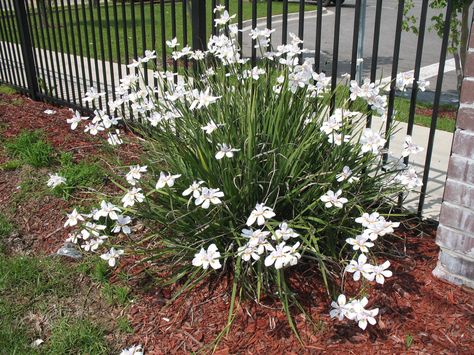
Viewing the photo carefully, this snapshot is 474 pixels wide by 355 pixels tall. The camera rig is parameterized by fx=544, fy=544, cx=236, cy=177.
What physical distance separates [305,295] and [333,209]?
0.46 metres

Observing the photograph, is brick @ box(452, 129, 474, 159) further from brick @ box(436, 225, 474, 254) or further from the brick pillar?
brick @ box(436, 225, 474, 254)

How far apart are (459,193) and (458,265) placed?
0.39m

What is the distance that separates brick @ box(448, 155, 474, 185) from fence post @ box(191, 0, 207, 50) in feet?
7.45

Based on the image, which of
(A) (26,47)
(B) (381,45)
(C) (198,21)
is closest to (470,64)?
(C) (198,21)

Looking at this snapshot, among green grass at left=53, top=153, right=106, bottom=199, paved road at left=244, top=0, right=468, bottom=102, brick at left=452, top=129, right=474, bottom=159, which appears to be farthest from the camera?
paved road at left=244, top=0, right=468, bottom=102

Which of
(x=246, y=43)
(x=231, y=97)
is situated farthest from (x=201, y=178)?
(x=246, y=43)

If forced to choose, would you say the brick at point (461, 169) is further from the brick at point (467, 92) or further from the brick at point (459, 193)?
the brick at point (467, 92)

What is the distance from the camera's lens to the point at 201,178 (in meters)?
2.87

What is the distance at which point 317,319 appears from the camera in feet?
8.51

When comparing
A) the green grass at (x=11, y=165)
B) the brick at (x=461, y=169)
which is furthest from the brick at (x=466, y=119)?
the green grass at (x=11, y=165)

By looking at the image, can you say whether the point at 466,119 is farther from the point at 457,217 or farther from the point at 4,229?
the point at 4,229

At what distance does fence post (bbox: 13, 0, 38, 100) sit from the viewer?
620cm

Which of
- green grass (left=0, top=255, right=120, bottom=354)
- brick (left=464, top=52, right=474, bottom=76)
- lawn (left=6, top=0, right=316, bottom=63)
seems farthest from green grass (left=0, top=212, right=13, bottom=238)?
brick (left=464, top=52, right=474, bottom=76)

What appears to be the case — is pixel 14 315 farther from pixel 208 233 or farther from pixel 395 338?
pixel 395 338
